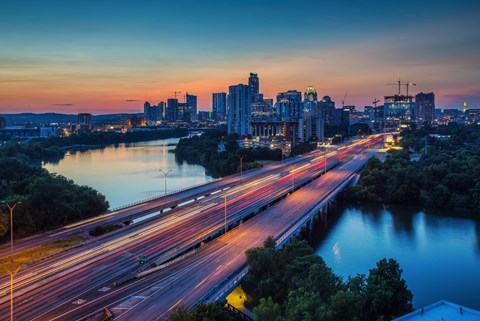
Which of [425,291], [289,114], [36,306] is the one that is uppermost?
[289,114]

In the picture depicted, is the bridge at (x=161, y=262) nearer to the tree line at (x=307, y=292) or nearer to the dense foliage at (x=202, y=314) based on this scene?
the tree line at (x=307, y=292)

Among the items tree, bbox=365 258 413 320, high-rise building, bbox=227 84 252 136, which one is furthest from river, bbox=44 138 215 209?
high-rise building, bbox=227 84 252 136

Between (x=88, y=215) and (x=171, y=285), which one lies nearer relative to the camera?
(x=171, y=285)

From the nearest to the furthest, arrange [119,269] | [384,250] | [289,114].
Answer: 1. [119,269]
2. [384,250]
3. [289,114]

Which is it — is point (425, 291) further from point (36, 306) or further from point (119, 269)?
point (36, 306)

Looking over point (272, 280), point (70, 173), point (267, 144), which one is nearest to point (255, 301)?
point (272, 280)

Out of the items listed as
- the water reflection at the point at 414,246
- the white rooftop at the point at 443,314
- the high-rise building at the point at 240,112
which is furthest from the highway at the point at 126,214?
the high-rise building at the point at 240,112

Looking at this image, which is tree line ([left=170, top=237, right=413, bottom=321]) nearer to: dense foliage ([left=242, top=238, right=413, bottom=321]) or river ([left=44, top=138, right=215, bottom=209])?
dense foliage ([left=242, top=238, right=413, bottom=321])
